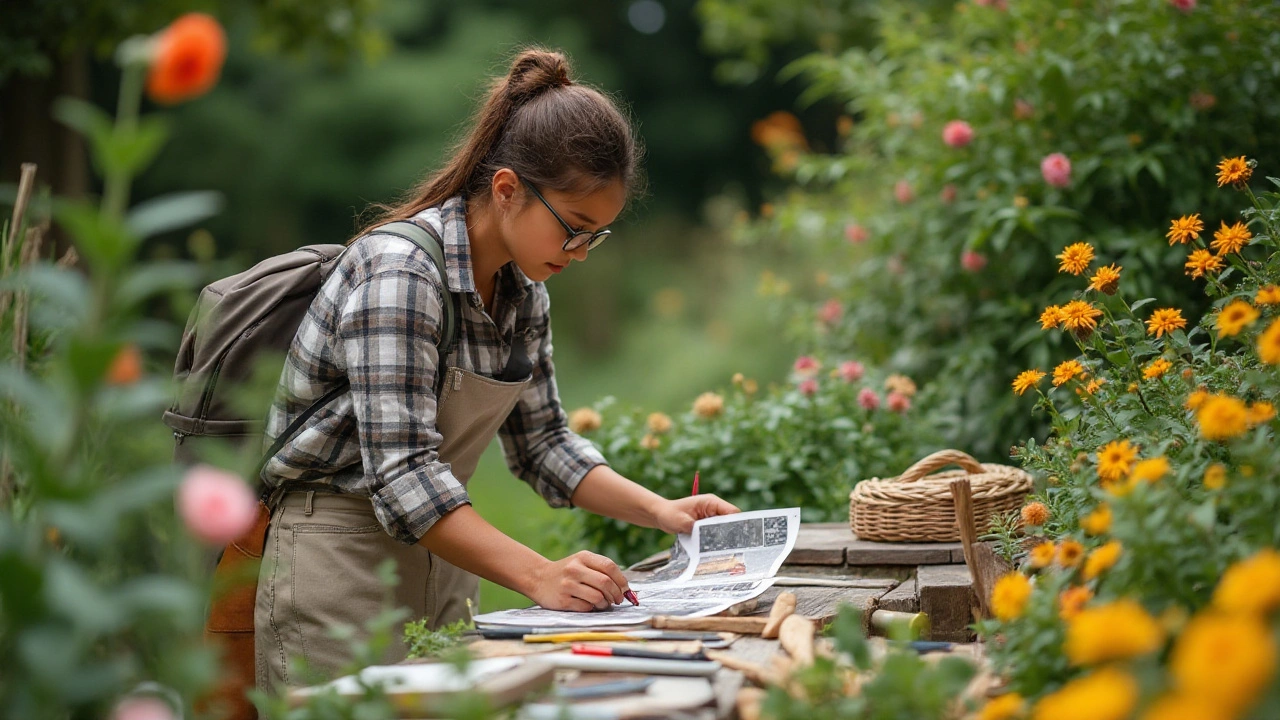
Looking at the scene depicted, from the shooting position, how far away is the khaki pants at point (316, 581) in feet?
7.20

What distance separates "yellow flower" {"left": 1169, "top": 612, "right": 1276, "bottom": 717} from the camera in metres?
0.84

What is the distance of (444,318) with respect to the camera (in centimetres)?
217

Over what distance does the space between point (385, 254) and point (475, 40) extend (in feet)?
42.7

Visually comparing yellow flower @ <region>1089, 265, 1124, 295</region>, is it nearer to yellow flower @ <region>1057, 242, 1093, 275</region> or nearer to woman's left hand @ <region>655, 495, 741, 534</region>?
yellow flower @ <region>1057, 242, 1093, 275</region>

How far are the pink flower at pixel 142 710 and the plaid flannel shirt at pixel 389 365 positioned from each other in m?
0.78

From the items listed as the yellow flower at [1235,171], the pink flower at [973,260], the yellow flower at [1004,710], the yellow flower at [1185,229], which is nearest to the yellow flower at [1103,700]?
the yellow flower at [1004,710]

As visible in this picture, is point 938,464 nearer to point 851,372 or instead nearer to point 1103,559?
point 851,372

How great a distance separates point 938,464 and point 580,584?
3.41 feet

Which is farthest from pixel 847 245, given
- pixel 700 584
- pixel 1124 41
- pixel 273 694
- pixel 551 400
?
pixel 273 694

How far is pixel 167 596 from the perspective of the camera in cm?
105

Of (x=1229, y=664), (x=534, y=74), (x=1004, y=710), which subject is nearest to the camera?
(x=1229, y=664)

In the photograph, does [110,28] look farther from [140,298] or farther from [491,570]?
[140,298]

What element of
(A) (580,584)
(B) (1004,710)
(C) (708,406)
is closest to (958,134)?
(C) (708,406)

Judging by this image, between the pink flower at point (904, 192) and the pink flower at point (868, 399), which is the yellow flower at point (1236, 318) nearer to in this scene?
the pink flower at point (868, 399)
